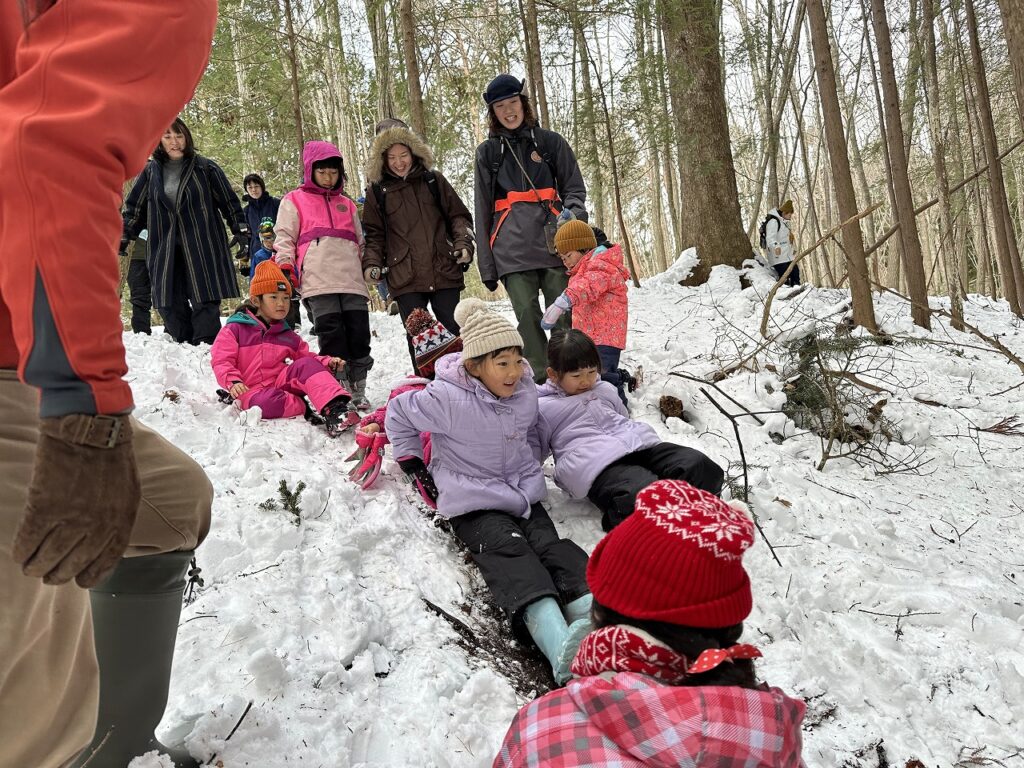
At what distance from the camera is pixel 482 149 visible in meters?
5.05

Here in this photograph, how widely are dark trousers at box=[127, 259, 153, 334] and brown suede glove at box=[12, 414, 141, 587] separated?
710 cm

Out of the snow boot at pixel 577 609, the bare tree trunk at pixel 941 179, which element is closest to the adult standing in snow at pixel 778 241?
the bare tree trunk at pixel 941 179

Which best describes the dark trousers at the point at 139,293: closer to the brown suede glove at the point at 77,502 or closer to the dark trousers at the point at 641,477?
the dark trousers at the point at 641,477

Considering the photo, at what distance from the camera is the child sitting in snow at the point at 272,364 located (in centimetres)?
430

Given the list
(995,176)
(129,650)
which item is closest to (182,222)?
(129,650)

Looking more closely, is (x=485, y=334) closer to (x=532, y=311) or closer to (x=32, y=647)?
(x=532, y=311)

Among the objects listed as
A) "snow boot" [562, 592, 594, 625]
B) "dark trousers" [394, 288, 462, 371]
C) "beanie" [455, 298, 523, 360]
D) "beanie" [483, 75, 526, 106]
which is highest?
"beanie" [483, 75, 526, 106]

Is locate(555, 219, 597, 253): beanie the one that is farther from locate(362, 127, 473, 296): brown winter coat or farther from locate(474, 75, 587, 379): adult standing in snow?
locate(362, 127, 473, 296): brown winter coat

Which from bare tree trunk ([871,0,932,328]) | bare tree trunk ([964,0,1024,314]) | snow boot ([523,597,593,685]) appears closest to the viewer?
snow boot ([523,597,593,685])

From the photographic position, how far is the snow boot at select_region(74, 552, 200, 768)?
141 cm

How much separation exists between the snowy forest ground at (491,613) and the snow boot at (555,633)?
0.13 m

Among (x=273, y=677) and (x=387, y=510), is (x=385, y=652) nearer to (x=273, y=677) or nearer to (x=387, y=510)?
(x=273, y=677)

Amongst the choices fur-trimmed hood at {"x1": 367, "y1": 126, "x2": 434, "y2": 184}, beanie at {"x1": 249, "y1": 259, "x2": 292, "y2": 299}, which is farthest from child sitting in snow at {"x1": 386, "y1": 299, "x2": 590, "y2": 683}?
fur-trimmed hood at {"x1": 367, "y1": 126, "x2": 434, "y2": 184}

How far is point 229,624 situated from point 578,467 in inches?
74.4
